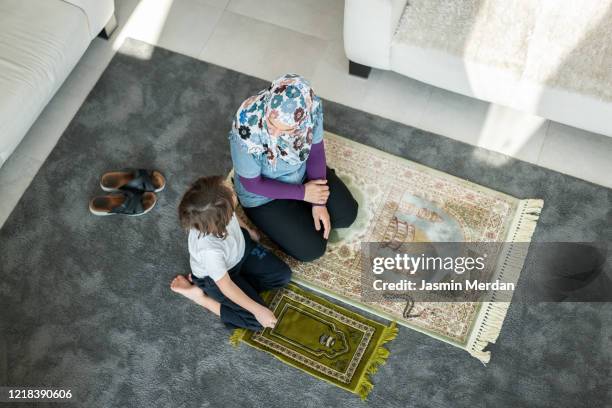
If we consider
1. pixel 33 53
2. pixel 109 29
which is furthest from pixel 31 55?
pixel 109 29

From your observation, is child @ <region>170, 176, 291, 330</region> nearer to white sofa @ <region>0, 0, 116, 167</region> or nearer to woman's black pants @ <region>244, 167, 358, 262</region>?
woman's black pants @ <region>244, 167, 358, 262</region>

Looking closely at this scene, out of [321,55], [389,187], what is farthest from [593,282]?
[321,55]

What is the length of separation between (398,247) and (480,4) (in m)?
1.02

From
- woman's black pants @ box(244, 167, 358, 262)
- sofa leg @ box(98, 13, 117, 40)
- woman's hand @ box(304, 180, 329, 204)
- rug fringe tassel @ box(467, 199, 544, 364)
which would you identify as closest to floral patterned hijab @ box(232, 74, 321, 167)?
woman's hand @ box(304, 180, 329, 204)

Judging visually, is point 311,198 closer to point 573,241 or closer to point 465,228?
point 465,228

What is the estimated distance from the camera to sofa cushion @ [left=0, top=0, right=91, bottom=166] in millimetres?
2289

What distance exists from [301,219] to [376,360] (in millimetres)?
587

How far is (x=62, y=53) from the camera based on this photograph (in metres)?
2.43

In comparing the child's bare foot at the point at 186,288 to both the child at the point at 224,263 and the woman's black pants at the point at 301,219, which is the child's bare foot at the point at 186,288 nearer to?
the child at the point at 224,263

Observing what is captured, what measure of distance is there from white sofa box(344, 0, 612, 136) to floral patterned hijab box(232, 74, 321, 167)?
592 millimetres

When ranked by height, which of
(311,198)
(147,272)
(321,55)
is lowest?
(147,272)

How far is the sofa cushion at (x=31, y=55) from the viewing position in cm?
229

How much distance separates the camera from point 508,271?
234 cm

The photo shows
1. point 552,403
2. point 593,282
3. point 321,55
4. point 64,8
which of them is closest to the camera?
point 552,403
